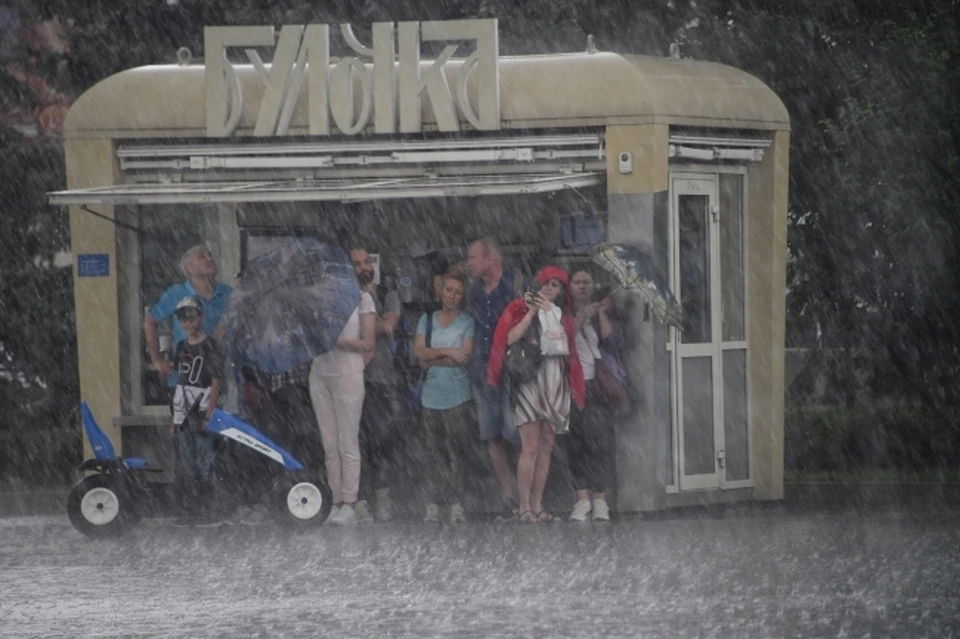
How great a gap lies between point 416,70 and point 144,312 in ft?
9.47

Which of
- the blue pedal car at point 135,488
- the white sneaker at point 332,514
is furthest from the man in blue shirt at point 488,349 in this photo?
the blue pedal car at point 135,488

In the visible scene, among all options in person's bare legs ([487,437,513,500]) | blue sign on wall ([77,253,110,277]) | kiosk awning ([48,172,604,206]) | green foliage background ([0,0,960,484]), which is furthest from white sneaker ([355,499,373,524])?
green foliage background ([0,0,960,484])

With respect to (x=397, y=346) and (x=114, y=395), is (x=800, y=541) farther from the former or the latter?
(x=114, y=395)

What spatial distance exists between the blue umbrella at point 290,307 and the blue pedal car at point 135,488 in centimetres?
56

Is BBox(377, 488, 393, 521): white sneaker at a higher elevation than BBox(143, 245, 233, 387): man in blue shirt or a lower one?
lower

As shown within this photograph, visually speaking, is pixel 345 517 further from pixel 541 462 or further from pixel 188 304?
pixel 188 304

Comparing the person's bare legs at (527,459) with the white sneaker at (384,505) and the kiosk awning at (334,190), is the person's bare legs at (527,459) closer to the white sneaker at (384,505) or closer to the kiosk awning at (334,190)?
the white sneaker at (384,505)

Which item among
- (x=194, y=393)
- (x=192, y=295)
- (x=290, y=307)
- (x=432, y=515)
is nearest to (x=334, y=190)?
(x=290, y=307)

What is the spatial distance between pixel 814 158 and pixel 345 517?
23.3 feet

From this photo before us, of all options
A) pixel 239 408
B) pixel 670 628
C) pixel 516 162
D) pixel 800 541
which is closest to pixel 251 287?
pixel 239 408

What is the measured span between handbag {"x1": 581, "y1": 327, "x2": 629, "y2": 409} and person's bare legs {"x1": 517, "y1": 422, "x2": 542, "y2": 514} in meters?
0.55

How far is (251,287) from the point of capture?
16266mm

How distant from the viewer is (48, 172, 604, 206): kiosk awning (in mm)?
15562

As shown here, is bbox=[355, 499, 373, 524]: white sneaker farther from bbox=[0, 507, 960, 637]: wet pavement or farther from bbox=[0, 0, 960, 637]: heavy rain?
bbox=[0, 507, 960, 637]: wet pavement
